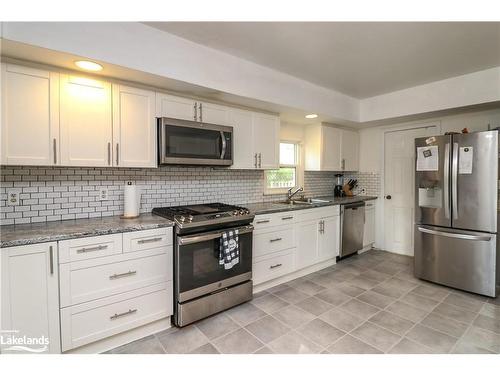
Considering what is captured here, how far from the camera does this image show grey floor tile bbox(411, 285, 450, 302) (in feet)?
8.98

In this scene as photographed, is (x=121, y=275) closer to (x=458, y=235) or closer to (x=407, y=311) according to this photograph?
(x=407, y=311)

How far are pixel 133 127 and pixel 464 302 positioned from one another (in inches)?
144

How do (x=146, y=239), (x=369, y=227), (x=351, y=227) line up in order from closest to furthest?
(x=146, y=239), (x=351, y=227), (x=369, y=227)

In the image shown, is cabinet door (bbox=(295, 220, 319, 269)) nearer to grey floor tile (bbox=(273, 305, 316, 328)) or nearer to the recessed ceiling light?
grey floor tile (bbox=(273, 305, 316, 328))

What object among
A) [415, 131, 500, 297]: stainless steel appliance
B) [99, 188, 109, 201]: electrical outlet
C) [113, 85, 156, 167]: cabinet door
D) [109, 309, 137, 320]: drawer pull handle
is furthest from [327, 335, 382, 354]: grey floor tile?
[99, 188, 109, 201]: electrical outlet

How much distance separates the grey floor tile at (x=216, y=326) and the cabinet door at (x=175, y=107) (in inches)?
74.3

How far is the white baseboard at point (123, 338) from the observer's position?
1.83 metres

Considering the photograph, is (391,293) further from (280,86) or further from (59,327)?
(59,327)

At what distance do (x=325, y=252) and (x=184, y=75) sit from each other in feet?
9.24

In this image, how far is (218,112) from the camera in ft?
9.07

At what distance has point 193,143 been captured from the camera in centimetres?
250

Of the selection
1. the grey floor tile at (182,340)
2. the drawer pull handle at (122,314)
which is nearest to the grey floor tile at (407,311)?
the grey floor tile at (182,340)

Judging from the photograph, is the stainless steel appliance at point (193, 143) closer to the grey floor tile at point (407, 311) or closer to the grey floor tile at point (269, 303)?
the grey floor tile at point (269, 303)

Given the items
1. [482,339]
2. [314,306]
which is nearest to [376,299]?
[314,306]
